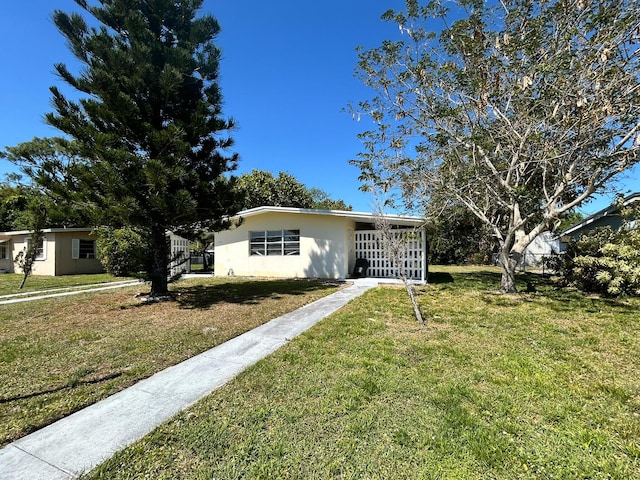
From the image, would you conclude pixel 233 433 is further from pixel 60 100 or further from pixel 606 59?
pixel 606 59

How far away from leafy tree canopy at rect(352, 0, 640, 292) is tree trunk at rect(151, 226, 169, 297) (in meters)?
6.86

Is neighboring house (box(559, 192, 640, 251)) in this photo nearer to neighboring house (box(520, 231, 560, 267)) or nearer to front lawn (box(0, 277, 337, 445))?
neighboring house (box(520, 231, 560, 267))

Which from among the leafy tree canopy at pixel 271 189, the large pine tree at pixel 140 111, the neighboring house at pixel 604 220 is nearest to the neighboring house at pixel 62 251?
the leafy tree canopy at pixel 271 189

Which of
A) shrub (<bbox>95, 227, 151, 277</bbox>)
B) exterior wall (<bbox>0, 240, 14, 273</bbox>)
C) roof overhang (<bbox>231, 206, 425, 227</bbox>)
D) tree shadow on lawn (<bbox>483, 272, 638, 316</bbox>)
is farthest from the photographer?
exterior wall (<bbox>0, 240, 14, 273</bbox>)

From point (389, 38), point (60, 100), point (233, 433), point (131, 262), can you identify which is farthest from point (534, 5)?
point (131, 262)

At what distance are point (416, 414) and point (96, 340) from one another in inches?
201

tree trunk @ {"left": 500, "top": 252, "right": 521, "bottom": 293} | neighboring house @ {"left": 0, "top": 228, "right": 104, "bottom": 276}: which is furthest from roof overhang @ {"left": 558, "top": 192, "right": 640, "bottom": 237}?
neighboring house @ {"left": 0, "top": 228, "right": 104, "bottom": 276}

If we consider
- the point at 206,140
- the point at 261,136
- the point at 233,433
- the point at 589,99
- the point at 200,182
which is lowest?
the point at 233,433

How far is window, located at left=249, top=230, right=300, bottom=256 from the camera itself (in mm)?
14086

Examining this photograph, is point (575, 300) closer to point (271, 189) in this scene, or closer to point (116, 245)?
point (116, 245)

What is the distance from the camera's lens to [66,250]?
17953 mm

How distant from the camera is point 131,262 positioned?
27.8 feet

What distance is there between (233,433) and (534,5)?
11.8m

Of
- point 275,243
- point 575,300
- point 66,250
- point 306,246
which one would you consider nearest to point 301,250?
point 306,246
